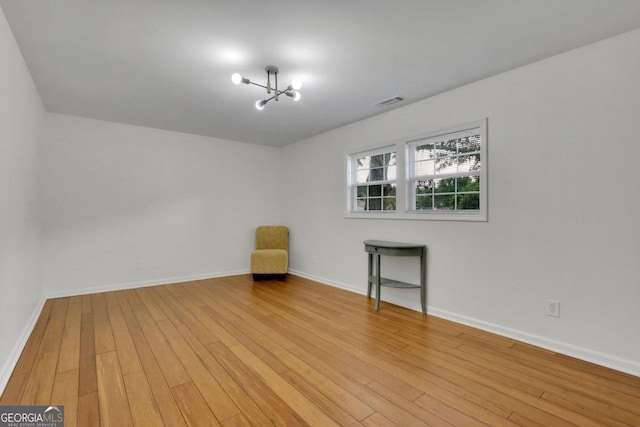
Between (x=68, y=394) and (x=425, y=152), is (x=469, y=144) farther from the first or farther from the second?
(x=68, y=394)

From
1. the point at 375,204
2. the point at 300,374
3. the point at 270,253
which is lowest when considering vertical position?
the point at 300,374

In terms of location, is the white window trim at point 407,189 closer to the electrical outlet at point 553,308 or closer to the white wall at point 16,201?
the electrical outlet at point 553,308

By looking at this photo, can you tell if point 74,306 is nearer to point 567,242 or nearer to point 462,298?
point 462,298

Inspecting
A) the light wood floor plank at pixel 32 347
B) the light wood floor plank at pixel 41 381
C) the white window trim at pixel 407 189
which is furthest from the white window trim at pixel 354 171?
the light wood floor plank at pixel 32 347

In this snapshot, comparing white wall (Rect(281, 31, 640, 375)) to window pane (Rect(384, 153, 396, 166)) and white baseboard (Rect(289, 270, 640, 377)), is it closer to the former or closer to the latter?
white baseboard (Rect(289, 270, 640, 377))

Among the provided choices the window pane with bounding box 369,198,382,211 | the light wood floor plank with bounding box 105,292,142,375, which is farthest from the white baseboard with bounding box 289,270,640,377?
the light wood floor plank with bounding box 105,292,142,375

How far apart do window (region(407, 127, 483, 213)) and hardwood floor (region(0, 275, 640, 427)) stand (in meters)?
1.33

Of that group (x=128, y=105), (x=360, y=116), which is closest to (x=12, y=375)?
(x=128, y=105)

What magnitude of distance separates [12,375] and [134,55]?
2.64 metres

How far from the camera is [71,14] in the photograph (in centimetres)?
204

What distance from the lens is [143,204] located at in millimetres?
4703

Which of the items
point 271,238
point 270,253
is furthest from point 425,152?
point 271,238

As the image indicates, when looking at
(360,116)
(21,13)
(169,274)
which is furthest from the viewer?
(169,274)

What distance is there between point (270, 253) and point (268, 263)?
0.18 m
